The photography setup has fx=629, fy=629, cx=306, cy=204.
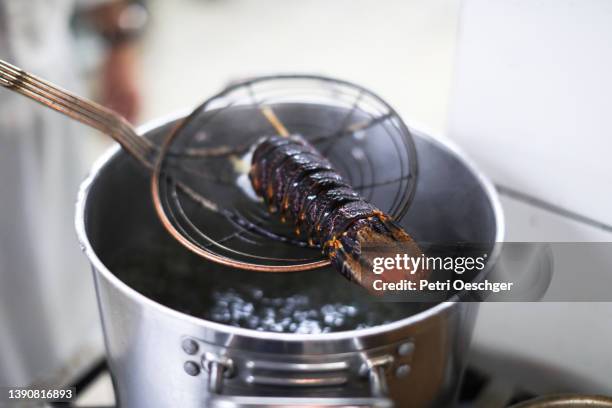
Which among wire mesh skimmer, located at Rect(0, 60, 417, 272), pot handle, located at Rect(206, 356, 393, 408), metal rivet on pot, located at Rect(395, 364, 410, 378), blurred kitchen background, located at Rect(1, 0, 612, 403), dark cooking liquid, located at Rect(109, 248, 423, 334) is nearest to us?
pot handle, located at Rect(206, 356, 393, 408)

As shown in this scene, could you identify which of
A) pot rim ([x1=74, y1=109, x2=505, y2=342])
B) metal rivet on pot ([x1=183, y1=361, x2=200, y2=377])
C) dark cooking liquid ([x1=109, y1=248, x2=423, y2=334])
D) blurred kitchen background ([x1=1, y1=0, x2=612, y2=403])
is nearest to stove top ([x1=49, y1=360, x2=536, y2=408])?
blurred kitchen background ([x1=1, y1=0, x2=612, y2=403])

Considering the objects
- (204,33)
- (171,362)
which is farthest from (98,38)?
(171,362)

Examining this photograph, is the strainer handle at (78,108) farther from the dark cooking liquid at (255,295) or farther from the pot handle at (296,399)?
the pot handle at (296,399)

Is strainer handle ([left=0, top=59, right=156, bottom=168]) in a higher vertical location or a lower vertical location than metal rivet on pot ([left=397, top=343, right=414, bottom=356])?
higher

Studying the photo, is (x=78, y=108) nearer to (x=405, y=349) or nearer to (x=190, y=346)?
(x=190, y=346)

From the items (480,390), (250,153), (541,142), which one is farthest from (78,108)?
(480,390)

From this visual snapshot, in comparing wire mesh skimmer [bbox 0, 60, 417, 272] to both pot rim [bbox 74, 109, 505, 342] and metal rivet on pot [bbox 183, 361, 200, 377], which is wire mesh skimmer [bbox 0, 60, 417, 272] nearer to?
pot rim [bbox 74, 109, 505, 342]

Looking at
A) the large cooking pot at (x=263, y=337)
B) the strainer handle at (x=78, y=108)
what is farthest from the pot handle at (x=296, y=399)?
the strainer handle at (x=78, y=108)

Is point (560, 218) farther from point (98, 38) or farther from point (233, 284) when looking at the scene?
point (98, 38)
